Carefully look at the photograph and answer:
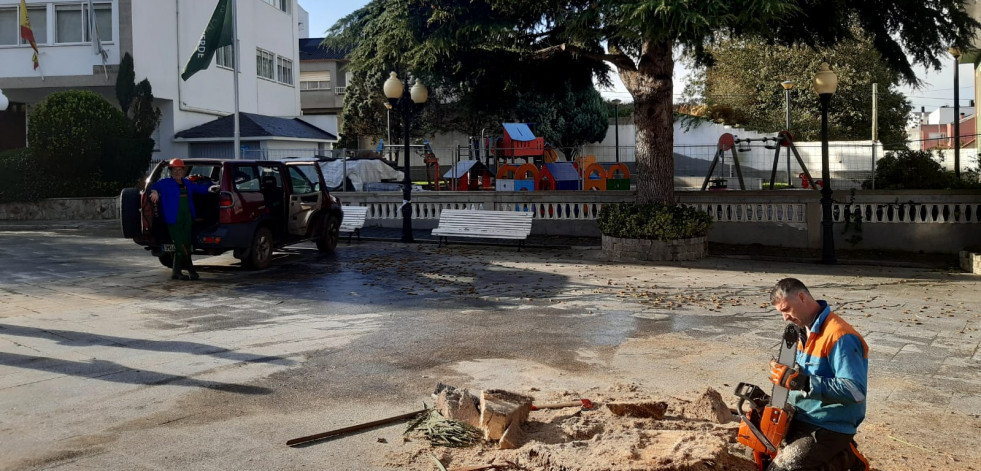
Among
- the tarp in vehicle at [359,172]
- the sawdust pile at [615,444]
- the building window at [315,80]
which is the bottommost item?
the sawdust pile at [615,444]

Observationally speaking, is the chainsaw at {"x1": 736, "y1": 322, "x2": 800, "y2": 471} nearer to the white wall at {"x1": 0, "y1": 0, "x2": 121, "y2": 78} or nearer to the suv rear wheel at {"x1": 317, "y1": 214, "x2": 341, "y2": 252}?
the suv rear wheel at {"x1": 317, "y1": 214, "x2": 341, "y2": 252}

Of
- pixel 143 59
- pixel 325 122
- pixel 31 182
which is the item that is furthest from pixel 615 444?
pixel 325 122

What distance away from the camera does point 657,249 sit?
1694 cm

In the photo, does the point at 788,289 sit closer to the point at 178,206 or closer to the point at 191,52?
the point at 178,206

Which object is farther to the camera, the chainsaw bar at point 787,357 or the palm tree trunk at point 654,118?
the palm tree trunk at point 654,118

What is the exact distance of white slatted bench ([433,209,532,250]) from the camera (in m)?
19.0

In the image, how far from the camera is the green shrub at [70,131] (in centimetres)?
2723

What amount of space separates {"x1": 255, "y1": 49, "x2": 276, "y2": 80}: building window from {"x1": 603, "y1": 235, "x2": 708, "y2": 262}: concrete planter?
85.6 ft

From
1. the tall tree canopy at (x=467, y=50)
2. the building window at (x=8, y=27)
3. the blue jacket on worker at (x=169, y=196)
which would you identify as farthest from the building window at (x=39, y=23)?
the blue jacket on worker at (x=169, y=196)

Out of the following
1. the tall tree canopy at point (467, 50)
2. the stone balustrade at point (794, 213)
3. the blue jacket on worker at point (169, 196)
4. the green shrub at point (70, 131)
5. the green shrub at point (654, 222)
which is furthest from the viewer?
the green shrub at point (70, 131)

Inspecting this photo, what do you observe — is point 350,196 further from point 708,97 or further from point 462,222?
point 708,97

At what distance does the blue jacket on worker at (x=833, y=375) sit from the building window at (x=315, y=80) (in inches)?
2267

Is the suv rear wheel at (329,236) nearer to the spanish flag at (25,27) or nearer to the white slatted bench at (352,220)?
the white slatted bench at (352,220)

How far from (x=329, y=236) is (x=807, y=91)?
1217 inches
